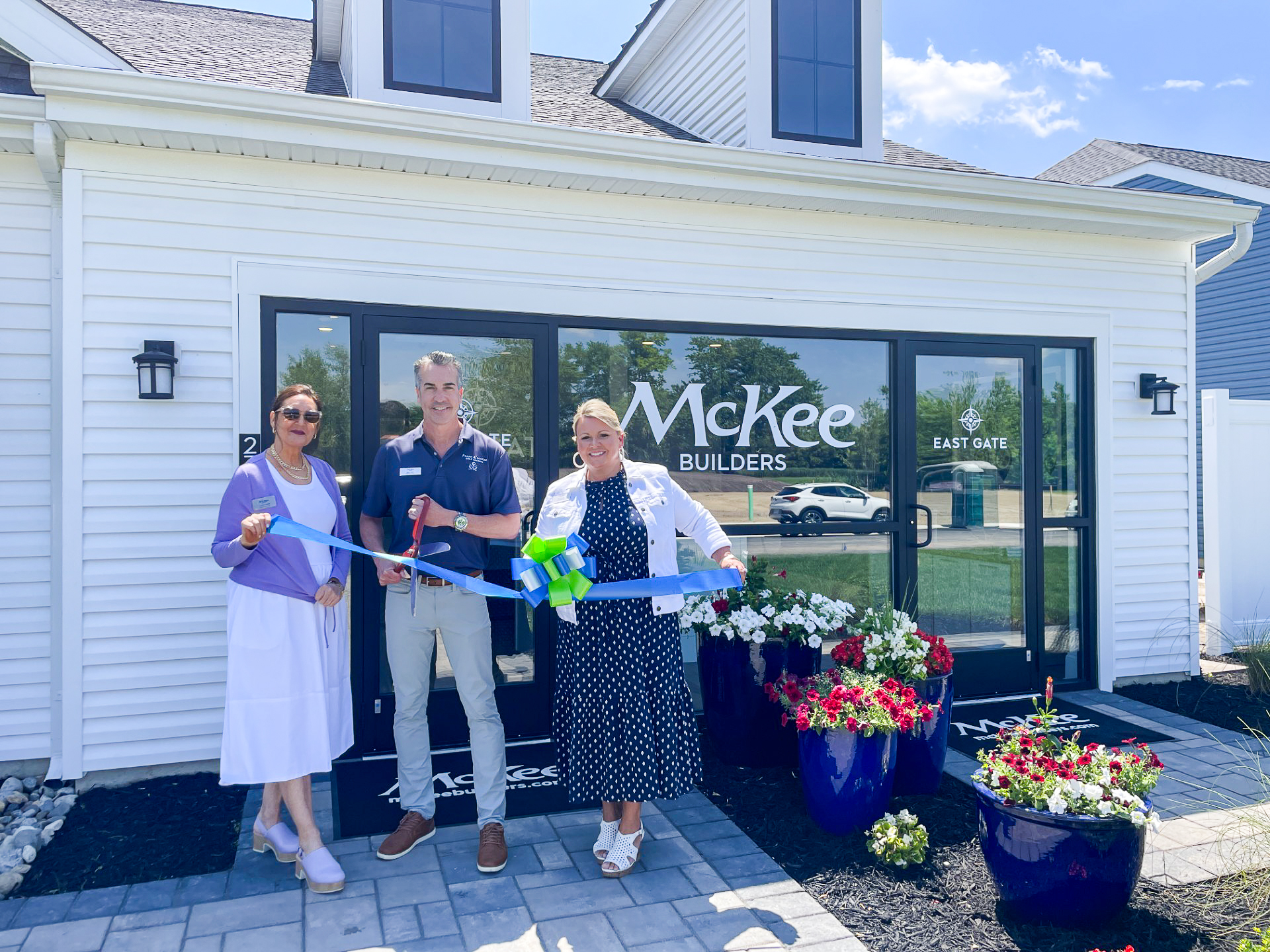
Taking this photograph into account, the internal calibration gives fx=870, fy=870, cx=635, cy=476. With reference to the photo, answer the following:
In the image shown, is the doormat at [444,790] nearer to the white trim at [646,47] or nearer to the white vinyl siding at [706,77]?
the white vinyl siding at [706,77]

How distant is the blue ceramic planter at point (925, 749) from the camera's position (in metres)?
3.73

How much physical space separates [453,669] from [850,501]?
109 inches

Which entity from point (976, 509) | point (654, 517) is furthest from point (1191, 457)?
point (654, 517)

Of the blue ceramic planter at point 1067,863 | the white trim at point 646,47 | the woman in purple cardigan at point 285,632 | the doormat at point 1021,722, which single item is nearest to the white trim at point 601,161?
the woman in purple cardigan at point 285,632

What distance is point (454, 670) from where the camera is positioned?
325 centimetres

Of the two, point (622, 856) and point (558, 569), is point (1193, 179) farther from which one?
point (622, 856)

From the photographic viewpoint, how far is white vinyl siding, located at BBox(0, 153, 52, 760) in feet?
13.0

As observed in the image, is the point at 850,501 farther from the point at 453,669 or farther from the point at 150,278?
the point at 150,278

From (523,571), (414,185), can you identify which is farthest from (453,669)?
(414,185)

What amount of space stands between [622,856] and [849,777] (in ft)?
3.04

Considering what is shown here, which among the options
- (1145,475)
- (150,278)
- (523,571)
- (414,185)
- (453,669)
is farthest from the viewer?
(1145,475)

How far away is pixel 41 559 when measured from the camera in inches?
158

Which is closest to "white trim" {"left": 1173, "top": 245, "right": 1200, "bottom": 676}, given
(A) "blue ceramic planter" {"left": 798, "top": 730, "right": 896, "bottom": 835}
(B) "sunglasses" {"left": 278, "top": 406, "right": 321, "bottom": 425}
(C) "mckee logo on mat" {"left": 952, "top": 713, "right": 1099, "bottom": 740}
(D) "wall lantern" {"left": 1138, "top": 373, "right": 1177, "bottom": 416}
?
(D) "wall lantern" {"left": 1138, "top": 373, "right": 1177, "bottom": 416}

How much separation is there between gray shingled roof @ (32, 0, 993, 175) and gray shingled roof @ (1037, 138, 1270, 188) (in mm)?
7101
